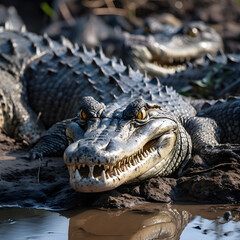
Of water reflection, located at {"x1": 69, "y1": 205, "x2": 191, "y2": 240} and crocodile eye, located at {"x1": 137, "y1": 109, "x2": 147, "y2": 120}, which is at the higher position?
crocodile eye, located at {"x1": 137, "y1": 109, "x2": 147, "y2": 120}

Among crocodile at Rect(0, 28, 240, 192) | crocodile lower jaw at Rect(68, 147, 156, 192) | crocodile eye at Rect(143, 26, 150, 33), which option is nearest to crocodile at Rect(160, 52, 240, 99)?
crocodile at Rect(0, 28, 240, 192)

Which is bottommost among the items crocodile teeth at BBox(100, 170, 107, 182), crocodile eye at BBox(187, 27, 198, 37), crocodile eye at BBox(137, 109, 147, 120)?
crocodile teeth at BBox(100, 170, 107, 182)

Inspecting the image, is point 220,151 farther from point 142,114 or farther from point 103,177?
point 103,177

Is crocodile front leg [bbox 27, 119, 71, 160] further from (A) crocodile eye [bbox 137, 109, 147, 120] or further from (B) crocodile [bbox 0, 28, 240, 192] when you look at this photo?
(A) crocodile eye [bbox 137, 109, 147, 120]

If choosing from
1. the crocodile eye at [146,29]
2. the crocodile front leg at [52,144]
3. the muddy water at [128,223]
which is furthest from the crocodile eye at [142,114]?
the crocodile eye at [146,29]

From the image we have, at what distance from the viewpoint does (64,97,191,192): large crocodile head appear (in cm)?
309

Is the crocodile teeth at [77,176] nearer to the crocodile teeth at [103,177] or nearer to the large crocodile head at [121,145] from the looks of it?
the large crocodile head at [121,145]

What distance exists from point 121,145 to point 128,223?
0.50 meters

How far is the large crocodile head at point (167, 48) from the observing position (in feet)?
26.9

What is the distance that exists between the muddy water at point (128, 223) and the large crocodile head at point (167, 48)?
5.01 m

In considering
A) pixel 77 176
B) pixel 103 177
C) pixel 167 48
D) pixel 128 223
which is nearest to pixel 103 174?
pixel 103 177

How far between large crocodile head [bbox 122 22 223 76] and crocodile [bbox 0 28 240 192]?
209cm

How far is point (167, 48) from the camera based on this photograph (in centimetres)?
832

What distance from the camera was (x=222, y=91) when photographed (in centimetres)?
614
